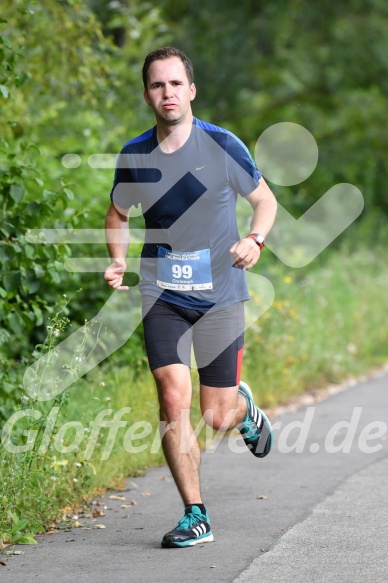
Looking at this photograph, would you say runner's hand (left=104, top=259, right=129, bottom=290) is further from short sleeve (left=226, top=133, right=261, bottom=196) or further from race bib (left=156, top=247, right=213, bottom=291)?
short sleeve (left=226, top=133, right=261, bottom=196)

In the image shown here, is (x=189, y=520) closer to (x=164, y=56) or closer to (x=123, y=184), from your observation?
(x=123, y=184)

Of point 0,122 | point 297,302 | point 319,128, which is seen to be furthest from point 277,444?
point 319,128

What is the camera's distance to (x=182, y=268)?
5.81 m

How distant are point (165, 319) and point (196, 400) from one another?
304 cm

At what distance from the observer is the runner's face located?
19.0 feet

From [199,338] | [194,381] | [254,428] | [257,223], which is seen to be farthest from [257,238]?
[194,381]

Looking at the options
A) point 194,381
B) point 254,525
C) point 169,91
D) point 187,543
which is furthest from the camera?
point 194,381

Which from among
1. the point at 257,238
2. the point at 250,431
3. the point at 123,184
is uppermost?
the point at 123,184

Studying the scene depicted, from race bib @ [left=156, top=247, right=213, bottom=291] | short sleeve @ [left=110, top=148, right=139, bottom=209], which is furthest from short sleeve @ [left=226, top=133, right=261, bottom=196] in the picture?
short sleeve @ [left=110, top=148, right=139, bottom=209]

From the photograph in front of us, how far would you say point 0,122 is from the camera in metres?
9.25

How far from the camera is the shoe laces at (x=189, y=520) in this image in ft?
18.5

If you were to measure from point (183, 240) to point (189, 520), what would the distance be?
1.34 m

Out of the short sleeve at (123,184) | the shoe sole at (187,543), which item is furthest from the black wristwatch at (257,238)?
the shoe sole at (187,543)

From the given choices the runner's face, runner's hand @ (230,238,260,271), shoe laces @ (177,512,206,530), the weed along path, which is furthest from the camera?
the runner's face
